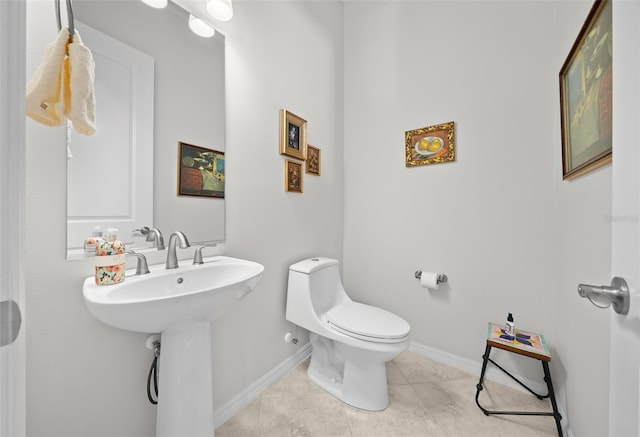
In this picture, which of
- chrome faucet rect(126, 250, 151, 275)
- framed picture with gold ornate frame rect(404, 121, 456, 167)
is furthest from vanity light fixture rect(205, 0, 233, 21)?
framed picture with gold ornate frame rect(404, 121, 456, 167)

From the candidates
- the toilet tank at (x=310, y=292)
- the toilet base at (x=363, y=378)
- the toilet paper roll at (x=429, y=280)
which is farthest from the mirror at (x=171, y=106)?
the toilet paper roll at (x=429, y=280)

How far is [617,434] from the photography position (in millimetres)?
457

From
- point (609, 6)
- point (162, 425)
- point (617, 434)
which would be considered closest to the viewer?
point (617, 434)

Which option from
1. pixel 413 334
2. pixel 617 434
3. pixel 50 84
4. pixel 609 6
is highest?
pixel 609 6

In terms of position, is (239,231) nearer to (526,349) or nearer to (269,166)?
(269,166)

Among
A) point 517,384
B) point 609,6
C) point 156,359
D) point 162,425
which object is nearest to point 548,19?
point 609,6

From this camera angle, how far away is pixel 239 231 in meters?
1.36

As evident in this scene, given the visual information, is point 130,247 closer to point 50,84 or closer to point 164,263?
point 164,263

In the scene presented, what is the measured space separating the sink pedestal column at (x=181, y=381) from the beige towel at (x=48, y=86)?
726 millimetres

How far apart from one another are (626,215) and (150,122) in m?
1.42

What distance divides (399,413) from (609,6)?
1.83 meters

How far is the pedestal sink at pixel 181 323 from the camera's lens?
757mm

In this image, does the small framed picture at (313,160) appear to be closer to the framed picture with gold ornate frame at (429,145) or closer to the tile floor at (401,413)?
the framed picture with gold ornate frame at (429,145)

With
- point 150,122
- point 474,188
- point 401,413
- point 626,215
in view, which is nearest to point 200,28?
point 150,122
